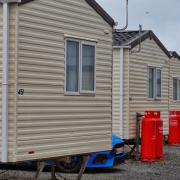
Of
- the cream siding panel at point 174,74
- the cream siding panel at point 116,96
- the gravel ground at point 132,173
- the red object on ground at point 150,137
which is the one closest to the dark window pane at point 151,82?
the cream siding panel at point 116,96

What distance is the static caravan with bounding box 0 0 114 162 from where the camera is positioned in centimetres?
941

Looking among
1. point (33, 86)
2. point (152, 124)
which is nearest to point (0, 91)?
point (33, 86)

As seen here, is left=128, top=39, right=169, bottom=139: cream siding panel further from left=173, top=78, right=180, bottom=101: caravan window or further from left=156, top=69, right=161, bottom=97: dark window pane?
left=173, top=78, right=180, bottom=101: caravan window

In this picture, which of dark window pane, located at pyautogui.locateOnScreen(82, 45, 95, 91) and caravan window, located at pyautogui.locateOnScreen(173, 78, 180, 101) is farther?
caravan window, located at pyautogui.locateOnScreen(173, 78, 180, 101)

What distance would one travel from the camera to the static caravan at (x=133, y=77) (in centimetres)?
1695

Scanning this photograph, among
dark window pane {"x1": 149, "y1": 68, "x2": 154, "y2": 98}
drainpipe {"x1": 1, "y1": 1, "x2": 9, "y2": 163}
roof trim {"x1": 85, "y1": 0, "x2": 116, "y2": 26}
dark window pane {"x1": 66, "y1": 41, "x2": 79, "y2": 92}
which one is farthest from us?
dark window pane {"x1": 149, "y1": 68, "x2": 154, "y2": 98}

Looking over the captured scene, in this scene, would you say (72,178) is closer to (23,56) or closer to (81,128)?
(81,128)

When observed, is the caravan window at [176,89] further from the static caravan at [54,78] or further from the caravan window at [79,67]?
the caravan window at [79,67]

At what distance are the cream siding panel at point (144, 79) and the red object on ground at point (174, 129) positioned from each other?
1445 millimetres

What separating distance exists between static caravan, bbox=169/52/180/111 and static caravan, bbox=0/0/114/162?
34.5 feet

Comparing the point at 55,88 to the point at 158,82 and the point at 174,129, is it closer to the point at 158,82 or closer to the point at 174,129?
the point at 158,82

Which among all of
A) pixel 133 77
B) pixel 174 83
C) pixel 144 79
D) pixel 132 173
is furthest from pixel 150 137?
pixel 174 83

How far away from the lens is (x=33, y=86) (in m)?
9.89

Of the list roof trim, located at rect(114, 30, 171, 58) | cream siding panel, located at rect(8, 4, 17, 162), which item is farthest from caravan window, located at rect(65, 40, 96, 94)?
roof trim, located at rect(114, 30, 171, 58)
